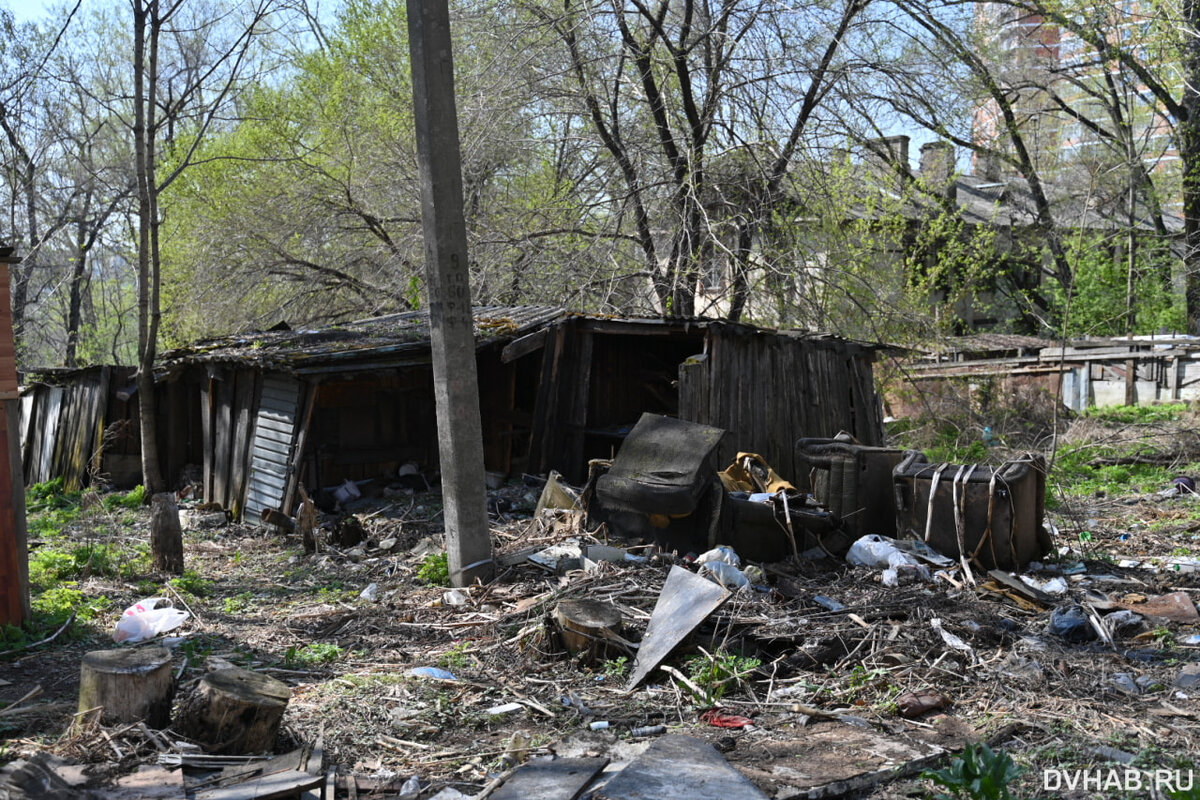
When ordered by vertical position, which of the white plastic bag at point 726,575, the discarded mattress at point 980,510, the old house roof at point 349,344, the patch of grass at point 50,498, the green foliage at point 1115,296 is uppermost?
the green foliage at point 1115,296

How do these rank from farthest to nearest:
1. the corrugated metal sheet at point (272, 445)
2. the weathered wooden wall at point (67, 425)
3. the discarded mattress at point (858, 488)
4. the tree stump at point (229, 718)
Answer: the weathered wooden wall at point (67, 425), the corrugated metal sheet at point (272, 445), the discarded mattress at point (858, 488), the tree stump at point (229, 718)

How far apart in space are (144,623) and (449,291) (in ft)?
10.8

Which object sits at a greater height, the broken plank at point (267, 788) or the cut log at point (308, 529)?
the cut log at point (308, 529)

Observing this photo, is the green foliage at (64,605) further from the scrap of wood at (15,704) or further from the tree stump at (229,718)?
A: the tree stump at (229,718)

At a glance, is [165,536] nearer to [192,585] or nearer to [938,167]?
[192,585]

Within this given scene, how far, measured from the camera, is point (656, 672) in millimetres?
5684

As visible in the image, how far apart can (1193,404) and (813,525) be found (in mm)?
14346

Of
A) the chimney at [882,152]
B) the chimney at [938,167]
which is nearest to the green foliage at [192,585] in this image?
the chimney at [882,152]

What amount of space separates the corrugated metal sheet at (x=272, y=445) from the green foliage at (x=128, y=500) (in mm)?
2681

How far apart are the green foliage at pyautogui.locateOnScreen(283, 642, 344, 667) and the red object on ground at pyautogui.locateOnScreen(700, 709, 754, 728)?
2.53 meters

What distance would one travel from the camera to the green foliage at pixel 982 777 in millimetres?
3527

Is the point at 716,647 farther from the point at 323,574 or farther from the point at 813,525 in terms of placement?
the point at 323,574

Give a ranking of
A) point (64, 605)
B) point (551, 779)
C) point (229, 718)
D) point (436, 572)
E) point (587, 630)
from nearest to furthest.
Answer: point (551, 779), point (229, 718), point (587, 630), point (64, 605), point (436, 572)

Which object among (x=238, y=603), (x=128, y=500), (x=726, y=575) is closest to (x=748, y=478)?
(x=726, y=575)
